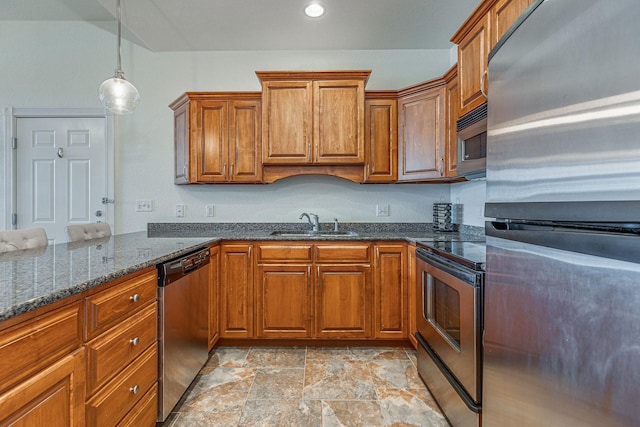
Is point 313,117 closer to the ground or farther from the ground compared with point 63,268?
farther from the ground

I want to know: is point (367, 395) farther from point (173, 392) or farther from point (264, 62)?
point (264, 62)

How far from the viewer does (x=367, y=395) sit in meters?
1.88

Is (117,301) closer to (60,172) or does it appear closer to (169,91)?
(169,91)

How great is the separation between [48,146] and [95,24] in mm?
1314

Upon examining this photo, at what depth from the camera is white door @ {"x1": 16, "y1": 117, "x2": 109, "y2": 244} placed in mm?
3117

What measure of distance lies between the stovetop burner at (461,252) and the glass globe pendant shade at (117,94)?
7.52 ft

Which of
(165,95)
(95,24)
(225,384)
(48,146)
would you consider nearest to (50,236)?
(48,146)

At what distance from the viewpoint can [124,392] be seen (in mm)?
1236

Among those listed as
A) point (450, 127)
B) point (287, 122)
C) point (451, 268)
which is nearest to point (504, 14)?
point (450, 127)

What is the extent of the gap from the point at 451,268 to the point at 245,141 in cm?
205

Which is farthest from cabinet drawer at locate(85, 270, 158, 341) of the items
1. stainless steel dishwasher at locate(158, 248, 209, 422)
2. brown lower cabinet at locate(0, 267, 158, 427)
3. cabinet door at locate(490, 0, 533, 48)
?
cabinet door at locate(490, 0, 533, 48)

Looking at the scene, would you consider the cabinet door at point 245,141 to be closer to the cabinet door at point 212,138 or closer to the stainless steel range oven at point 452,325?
the cabinet door at point 212,138

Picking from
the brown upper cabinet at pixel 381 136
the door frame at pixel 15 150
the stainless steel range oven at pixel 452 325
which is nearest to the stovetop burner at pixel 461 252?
the stainless steel range oven at pixel 452 325

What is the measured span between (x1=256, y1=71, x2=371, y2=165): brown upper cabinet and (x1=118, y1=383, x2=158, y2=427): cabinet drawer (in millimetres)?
1860
